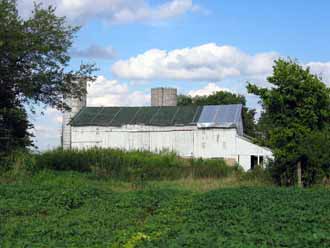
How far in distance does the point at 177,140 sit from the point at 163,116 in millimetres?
2216

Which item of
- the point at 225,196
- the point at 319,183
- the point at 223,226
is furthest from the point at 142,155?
the point at 223,226

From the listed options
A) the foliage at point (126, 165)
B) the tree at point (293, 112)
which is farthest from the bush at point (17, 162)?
the tree at point (293, 112)

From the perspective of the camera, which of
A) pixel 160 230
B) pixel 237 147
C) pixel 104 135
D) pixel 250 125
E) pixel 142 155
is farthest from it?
pixel 250 125

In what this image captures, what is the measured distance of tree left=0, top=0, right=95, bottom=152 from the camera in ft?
58.4

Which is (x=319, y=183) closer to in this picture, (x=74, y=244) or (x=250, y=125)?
(x=74, y=244)

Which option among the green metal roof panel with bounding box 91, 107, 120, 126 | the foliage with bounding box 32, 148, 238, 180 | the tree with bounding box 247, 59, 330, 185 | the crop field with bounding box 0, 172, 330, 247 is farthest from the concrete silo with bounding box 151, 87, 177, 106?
the crop field with bounding box 0, 172, 330, 247

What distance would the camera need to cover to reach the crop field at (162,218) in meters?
7.83

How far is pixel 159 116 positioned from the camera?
3409cm

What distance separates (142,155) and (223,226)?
15.5 meters

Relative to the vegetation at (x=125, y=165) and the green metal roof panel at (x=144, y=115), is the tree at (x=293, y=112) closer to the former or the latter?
the vegetation at (x=125, y=165)

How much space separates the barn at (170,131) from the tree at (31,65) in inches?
436

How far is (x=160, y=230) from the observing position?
8703 mm

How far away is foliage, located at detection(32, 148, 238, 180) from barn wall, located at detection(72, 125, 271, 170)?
638 centimetres

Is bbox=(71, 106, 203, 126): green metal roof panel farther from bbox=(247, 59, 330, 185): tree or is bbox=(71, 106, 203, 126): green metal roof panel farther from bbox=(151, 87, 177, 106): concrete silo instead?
bbox=(247, 59, 330, 185): tree
